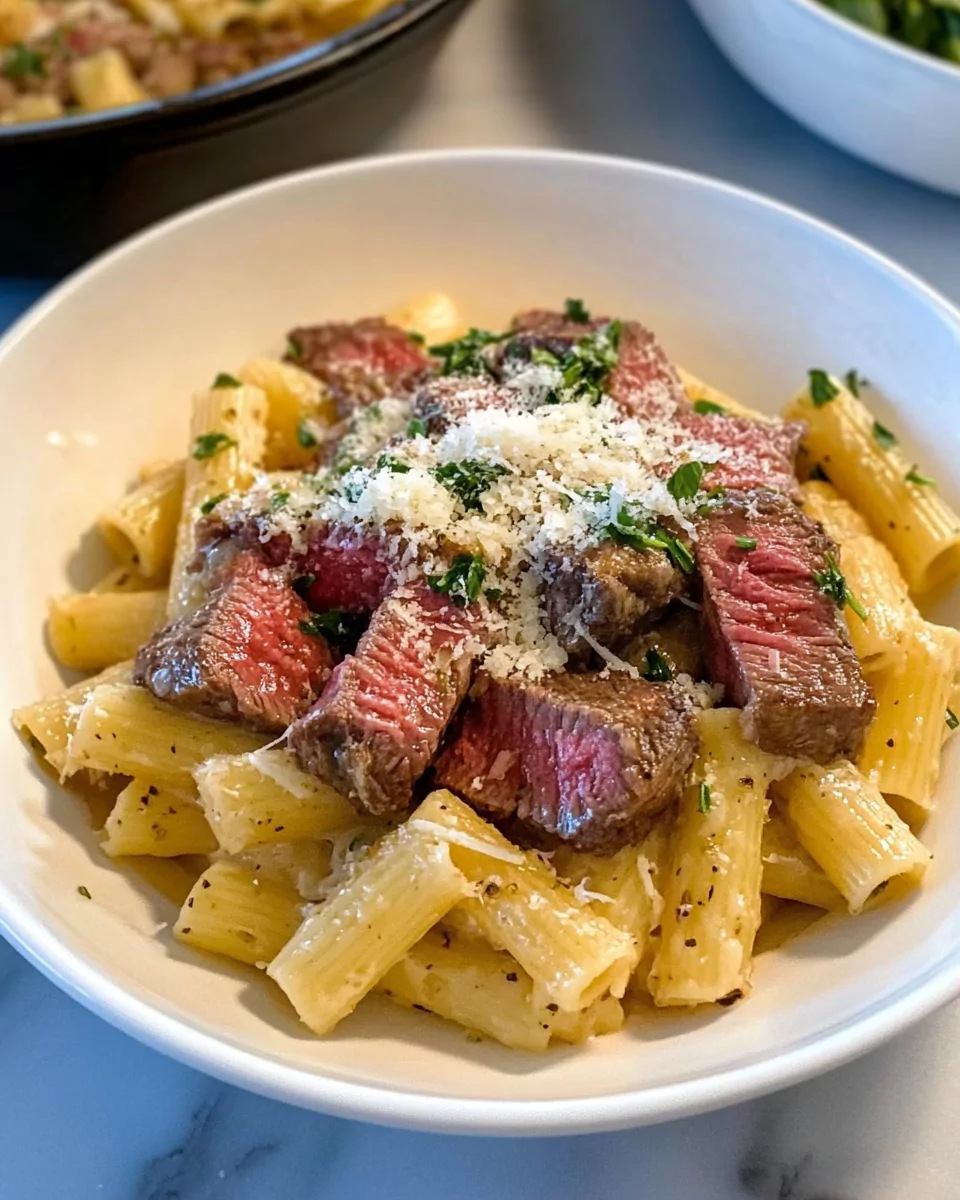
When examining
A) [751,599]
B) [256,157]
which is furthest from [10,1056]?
[256,157]

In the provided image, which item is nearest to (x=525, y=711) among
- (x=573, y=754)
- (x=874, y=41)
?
(x=573, y=754)

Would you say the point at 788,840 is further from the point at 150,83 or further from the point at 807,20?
the point at 150,83

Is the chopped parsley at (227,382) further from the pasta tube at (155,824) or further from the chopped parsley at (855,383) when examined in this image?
A: the chopped parsley at (855,383)

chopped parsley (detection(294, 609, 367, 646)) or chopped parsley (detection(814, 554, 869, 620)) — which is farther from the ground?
chopped parsley (detection(814, 554, 869, 620))

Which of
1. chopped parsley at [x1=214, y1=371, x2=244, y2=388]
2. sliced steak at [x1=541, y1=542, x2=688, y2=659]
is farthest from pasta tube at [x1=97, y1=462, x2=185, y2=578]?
sliced steak at [x1=541, y1=542, x2=688, y2=659]

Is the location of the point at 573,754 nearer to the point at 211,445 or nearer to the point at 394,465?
the point at 394,465

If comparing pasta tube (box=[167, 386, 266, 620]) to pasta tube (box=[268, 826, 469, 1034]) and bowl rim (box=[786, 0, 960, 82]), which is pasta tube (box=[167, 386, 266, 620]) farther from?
bowl rim (box=[786, 0, 960, 82])
